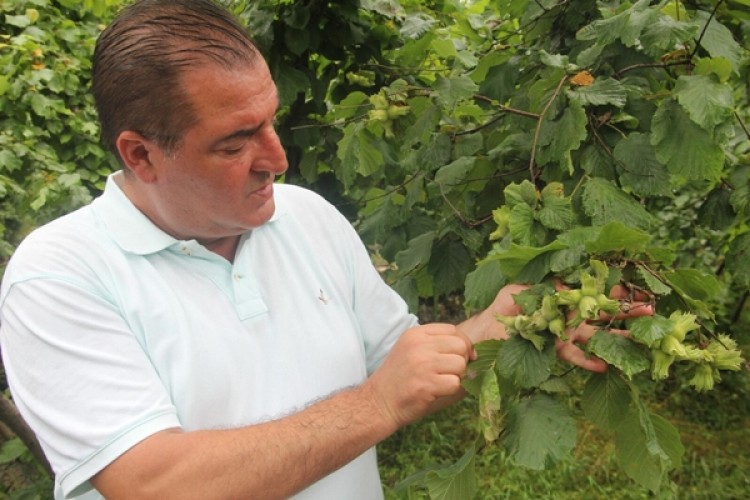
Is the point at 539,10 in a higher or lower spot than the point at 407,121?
higher

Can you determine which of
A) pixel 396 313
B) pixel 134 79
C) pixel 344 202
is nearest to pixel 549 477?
pixel 344 202

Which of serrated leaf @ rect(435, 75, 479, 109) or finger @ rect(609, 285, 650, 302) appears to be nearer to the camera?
finger @ rect(609, 285, 650, 302)

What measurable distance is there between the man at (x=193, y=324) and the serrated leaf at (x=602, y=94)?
46 cm

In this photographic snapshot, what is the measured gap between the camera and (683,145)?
4.72ft

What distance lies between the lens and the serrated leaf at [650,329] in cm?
106

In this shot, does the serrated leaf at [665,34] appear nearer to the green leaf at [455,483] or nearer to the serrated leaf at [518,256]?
the serrated leaf at [518,256]

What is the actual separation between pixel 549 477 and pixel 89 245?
3.77 meters

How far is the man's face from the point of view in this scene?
59.4 inches

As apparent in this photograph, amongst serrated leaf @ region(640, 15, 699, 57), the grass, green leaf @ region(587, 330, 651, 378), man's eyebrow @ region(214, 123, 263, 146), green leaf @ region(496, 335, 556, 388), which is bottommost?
the grass

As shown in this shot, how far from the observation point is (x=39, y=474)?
403cm

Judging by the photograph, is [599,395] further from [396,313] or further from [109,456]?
[109,456]

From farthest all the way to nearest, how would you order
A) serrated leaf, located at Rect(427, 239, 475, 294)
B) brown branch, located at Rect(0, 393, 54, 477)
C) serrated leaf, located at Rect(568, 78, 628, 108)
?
brown branch, located at Rect(0, 393, 54, 477) → serrated leaf, located at Rect(427, 239, 475, 294) → serrated leaf, located at Rect(568, 78, 628, 108)

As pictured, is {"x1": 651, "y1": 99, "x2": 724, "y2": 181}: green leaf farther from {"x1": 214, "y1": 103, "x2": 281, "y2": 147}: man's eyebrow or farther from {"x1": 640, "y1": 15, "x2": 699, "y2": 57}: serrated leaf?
{"x1": 214, "y1": 103, "x2": 281, "y2": 147}: man's eyebrow

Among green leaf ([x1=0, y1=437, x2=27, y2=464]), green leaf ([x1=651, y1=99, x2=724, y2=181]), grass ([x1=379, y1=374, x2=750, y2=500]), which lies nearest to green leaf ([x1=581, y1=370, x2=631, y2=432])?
green leaf ([x1=651, y1=99, x2=724, y2=181])
